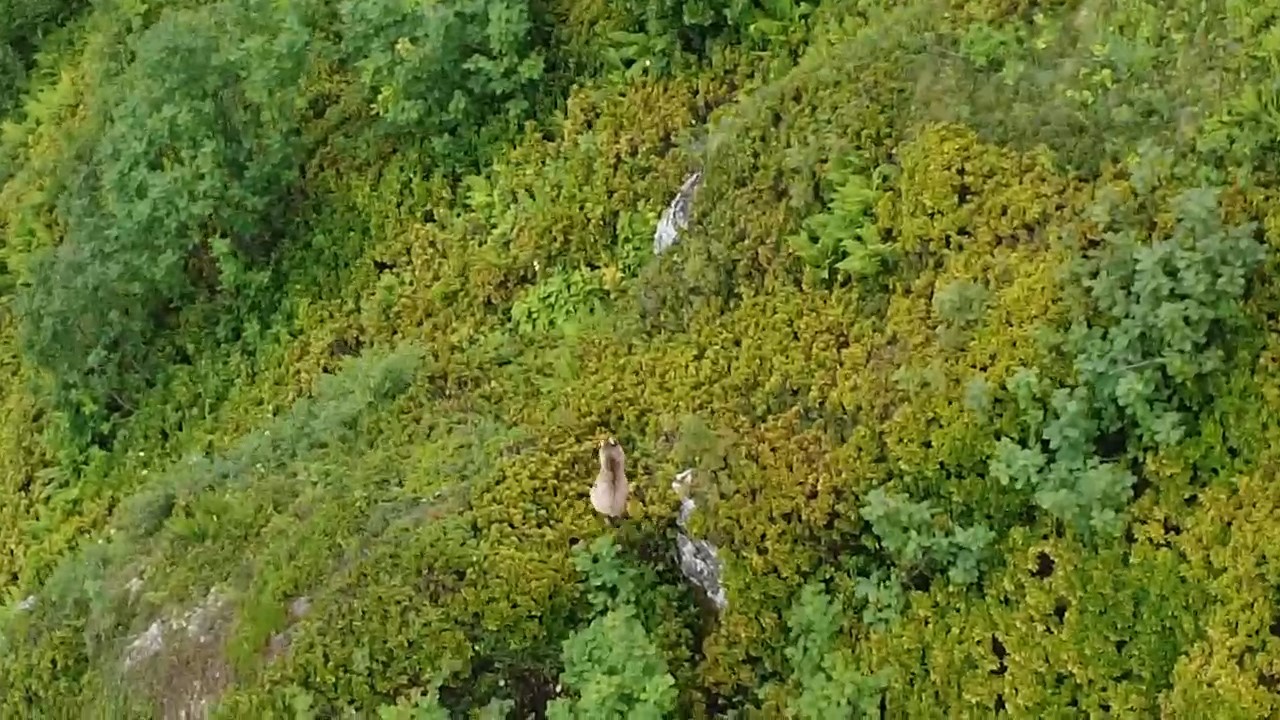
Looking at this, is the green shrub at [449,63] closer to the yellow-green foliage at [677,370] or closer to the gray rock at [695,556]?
the yellow-green foliage at [677,370]

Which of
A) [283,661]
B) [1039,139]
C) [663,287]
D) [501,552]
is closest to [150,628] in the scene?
[283,661]

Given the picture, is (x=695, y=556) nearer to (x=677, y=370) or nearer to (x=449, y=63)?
(x=677, y=370)

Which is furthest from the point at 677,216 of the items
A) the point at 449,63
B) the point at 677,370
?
the point at 449,63

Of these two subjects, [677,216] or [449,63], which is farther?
[449,63]

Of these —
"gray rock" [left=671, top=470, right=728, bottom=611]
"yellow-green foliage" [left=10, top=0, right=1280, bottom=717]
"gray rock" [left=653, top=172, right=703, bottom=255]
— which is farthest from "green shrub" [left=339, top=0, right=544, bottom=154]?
"gray rock" [left=671, top=470, right=728, bottom=611]

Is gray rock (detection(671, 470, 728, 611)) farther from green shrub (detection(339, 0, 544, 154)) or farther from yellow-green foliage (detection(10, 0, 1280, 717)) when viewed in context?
green shrub (detection(339, 0, 544, 154))

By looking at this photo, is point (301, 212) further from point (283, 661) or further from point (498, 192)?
point (283, 661)
